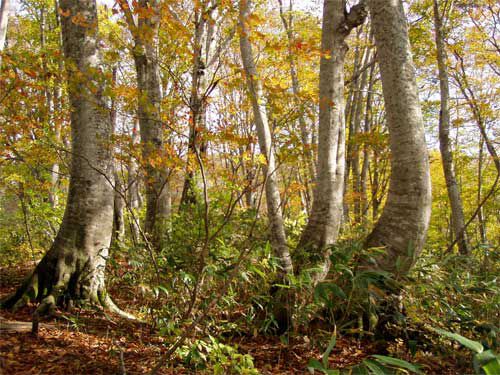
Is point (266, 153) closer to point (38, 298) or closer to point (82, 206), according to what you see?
point (82, 206)

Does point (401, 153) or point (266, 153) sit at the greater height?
point (266, 153)

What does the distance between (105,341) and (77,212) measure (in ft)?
4.71

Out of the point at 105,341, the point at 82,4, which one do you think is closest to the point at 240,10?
the point at 82,4

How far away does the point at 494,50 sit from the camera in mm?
9766

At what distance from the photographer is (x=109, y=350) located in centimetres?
257

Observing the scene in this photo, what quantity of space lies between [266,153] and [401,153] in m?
1.50

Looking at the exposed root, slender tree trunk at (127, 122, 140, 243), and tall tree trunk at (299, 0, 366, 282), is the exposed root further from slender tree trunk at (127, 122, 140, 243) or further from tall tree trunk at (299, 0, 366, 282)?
tall tree trunk at (299, 0, 366, 282)

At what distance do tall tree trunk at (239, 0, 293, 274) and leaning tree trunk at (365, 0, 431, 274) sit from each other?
86 cm

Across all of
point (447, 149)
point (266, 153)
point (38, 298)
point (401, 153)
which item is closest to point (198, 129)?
point (266, 153)

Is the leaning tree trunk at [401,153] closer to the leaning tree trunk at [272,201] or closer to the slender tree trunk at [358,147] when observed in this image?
the leaning tree trunk at [272,201]

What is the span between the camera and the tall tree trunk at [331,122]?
3.73 metres

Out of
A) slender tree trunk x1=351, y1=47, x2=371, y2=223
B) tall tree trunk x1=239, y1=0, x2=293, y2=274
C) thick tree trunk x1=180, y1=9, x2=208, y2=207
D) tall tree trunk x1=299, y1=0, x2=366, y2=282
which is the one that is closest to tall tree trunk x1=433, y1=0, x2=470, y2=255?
slender tree trunk x1=351, y1=47, x2=371, y2=223

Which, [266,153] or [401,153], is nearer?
[401,153]

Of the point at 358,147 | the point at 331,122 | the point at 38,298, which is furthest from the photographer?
the point at 358,147
